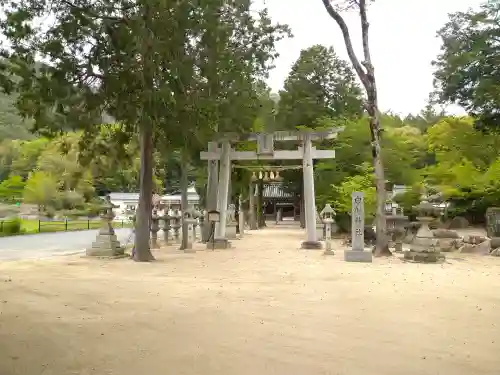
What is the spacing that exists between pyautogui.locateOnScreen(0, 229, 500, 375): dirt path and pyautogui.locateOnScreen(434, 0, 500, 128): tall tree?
28.9 feet

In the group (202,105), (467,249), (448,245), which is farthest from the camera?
(448,245)

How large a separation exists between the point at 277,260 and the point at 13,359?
9.95 meters

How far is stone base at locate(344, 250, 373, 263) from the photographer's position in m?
13.2

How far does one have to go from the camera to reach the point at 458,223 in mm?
27984

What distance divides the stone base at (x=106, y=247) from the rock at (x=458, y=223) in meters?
Result: 20.8

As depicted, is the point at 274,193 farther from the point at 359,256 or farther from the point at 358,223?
the point at 359,256

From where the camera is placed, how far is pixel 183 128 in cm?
1005

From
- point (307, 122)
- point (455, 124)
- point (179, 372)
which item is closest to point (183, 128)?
point (179, 372)

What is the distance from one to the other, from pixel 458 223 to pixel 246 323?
25366 millimetres

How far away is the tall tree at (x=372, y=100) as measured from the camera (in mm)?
14695

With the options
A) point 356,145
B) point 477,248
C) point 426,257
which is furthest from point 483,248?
point 356,145

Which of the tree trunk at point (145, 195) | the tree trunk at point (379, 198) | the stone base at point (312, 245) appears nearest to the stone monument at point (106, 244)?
the tree trunk at point (145, 195)

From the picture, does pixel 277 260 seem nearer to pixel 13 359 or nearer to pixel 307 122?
pixel 13 359

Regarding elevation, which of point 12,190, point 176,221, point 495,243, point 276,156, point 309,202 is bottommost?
point 495,243
